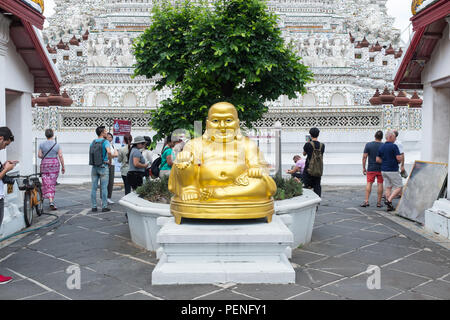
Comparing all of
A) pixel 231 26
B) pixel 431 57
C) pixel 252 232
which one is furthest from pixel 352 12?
pixel 252 232

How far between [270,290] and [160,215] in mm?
2089

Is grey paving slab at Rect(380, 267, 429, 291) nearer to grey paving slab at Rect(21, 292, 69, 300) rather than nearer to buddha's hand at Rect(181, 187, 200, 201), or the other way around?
buddha's hand at Rect(181, 187, 200, 201)

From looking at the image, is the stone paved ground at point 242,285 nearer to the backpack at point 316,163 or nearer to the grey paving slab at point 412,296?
the grey paving slab at point 412,296

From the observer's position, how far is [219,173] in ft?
17.0

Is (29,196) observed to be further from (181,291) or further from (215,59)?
(181,291)

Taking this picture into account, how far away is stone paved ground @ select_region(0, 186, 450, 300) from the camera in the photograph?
4516 mm

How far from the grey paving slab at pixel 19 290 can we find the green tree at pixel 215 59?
3.38 m

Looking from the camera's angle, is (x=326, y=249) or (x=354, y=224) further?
(x=354, y=224)

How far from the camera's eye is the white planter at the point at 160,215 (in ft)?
20.1

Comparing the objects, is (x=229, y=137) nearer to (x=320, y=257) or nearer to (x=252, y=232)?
(x=252, y=232)

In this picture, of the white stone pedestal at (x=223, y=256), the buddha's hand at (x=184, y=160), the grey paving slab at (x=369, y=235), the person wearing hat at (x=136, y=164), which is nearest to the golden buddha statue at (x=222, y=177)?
the buddha's hand at (x=184, y=160)

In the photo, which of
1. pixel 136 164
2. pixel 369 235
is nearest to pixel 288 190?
pixel 369 235
